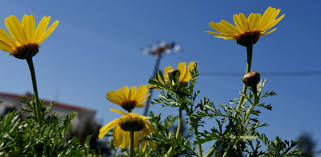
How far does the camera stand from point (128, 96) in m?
1.45

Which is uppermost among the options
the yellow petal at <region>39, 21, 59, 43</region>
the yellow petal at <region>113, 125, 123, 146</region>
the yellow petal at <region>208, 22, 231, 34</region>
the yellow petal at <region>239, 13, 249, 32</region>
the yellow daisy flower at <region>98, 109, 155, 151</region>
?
the yellow petal at <region>239, 13, 249, 32</region>

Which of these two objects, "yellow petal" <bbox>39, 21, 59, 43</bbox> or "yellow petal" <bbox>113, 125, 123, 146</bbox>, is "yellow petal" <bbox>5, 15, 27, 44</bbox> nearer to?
"yellow petal" <bbox>39, 21, 59, 43</bbox>

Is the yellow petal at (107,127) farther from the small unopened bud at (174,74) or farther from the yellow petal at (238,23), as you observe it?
the yellow petal at (238,23)

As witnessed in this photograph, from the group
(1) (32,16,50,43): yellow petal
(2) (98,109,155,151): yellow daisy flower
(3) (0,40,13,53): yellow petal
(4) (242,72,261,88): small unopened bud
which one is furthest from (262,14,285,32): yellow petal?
(3) (0,40,13,53): yellow petal

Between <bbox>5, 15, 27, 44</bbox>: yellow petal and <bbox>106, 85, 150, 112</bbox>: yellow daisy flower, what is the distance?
1.91ft

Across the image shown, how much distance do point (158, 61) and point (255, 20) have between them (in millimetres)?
15251

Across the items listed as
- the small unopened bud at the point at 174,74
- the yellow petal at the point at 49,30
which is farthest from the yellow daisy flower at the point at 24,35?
the small unopened bud at the point at 174,74

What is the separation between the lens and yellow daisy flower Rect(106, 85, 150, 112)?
1.44 metres

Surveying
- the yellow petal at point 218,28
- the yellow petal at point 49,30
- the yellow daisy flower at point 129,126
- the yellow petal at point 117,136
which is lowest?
the yellow petal at point 117,136

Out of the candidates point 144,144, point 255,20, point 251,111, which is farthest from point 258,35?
point 144,144

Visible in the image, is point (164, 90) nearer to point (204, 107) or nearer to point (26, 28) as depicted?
point (204, 107)

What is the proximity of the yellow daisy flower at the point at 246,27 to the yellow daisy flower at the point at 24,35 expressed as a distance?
1.68 ft

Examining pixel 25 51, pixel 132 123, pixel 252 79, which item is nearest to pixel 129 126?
pixel 132 123

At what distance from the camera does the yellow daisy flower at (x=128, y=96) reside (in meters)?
1.44
